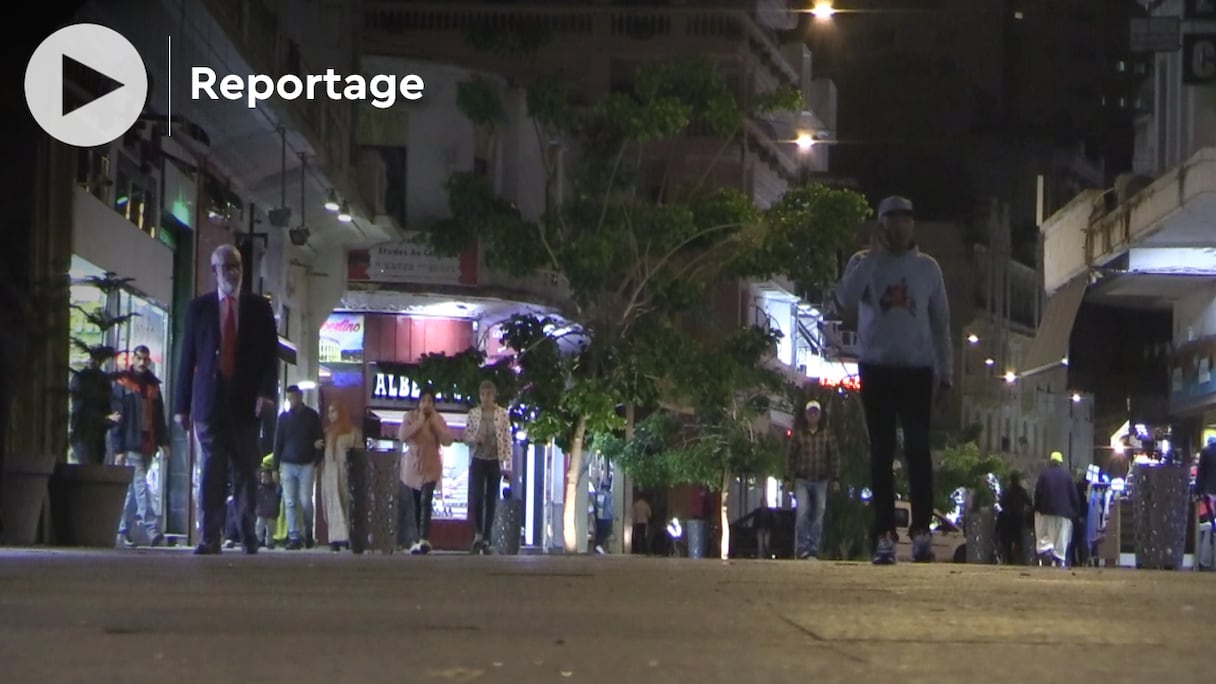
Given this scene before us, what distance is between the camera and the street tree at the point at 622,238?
35.4m

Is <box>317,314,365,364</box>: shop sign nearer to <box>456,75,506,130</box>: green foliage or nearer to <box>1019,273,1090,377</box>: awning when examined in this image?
<box>456,75,506,130</box>: green foliage

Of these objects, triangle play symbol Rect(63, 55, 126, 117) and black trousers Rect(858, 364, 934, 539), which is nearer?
black trousers Rect(858, 364, 934, 539)

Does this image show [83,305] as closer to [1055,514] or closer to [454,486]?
[1055,514]

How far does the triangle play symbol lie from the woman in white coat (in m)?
4.55

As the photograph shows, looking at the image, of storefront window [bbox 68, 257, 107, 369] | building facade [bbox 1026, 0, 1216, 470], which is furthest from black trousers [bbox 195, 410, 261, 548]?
building facade [bbox 1026, 0, 1216, 470]

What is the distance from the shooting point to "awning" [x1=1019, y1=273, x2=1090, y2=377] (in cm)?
3512

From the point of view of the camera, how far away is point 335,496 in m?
27.7

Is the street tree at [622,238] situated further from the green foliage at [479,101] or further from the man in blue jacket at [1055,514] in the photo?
the man in blue jacket at [1055,514]

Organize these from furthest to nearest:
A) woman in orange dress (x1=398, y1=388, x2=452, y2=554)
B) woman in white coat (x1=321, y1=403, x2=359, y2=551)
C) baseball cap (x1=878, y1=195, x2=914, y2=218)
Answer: woman in white coat (x1=321, y1=403, x2=359, y2=551) → woman in orange dress (x1=398, y1=388, x2=452, y2=554) → baseball cap (x1=878, y1=195, x2=914, y2=218)

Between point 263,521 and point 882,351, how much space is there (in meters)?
17.3

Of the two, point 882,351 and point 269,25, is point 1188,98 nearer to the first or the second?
point 269,25

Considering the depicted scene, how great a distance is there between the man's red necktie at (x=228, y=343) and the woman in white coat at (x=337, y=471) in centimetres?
1214

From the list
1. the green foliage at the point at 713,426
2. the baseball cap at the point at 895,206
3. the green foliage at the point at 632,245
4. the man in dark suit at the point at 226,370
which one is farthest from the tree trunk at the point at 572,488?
the baseball cap at the point at 895,206

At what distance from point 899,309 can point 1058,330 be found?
2451 cm
